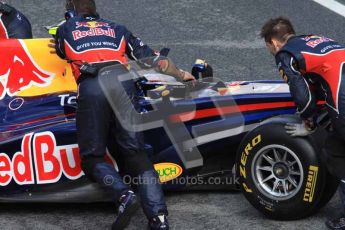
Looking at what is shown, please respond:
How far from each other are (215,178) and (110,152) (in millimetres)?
835

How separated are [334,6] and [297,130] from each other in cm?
673

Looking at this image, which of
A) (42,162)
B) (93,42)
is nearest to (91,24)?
(93,42)

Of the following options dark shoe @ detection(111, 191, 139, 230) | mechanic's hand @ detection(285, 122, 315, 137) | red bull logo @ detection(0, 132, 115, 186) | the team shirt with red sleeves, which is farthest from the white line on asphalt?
dark shoe @ detection(111, 191, 139, 230)

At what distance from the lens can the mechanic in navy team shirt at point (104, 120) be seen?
5.76 meters

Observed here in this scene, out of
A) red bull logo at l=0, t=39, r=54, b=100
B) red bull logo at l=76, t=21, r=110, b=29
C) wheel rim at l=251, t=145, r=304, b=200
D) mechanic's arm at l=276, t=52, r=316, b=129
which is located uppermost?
mechanic's arm at l=276, t=52, r=316, b=129

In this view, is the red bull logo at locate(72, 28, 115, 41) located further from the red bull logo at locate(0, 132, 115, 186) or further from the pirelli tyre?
the pirelli tyre

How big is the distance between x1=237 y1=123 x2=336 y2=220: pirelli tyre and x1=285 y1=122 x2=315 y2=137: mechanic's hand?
0.11 feet

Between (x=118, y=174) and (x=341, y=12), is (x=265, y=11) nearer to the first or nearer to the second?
(x=341, y=12)

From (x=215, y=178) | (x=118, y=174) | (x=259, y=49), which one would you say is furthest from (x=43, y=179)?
(x=259, y=49)

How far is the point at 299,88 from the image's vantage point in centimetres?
543

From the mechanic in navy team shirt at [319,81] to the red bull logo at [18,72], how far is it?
274 centimetres

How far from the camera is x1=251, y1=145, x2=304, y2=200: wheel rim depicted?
5.74 m

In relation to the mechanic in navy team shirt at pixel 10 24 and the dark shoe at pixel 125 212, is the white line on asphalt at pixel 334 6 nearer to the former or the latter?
the mechanic in navy team shirt at pixel 10 24

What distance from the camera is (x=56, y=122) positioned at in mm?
6441
